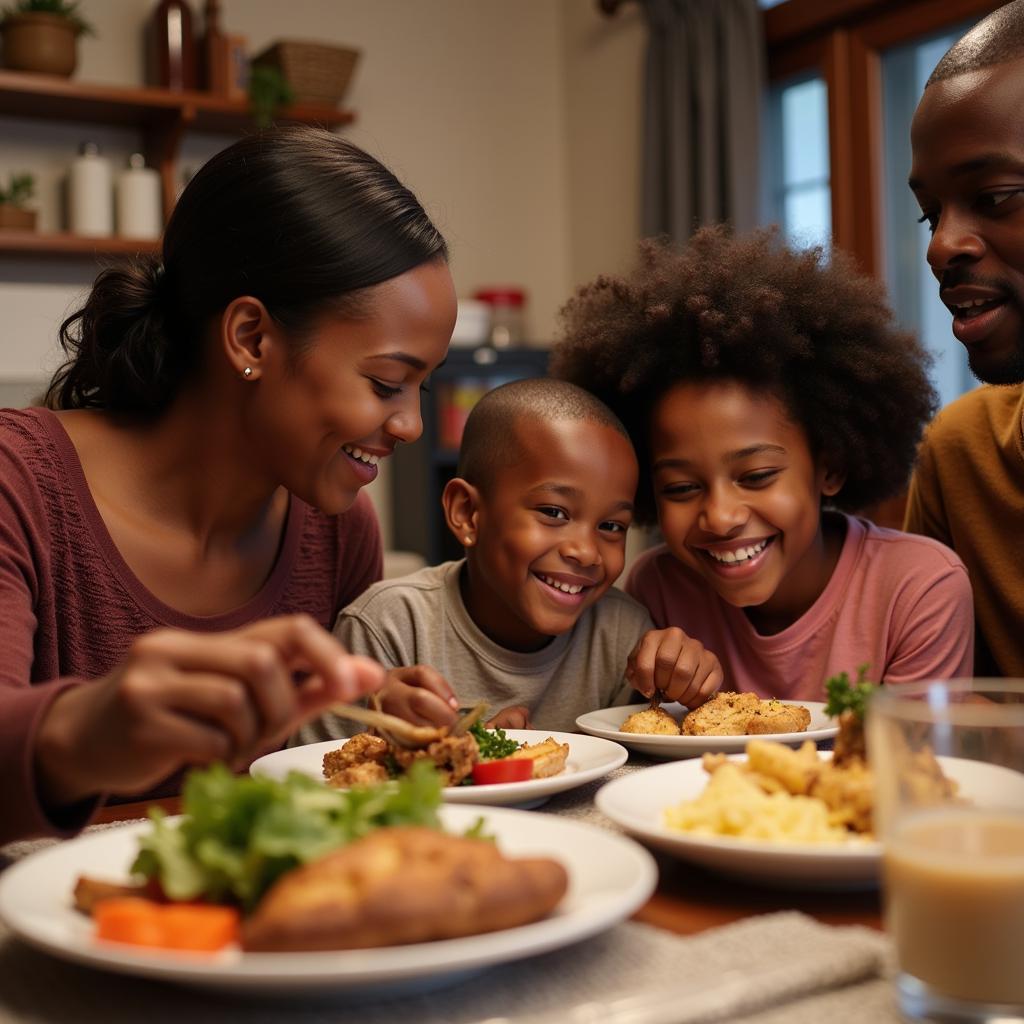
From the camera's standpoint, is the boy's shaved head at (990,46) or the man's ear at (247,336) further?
the boy's shaved head at (990,46)

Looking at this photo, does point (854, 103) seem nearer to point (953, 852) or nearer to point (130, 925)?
point (953, 852)

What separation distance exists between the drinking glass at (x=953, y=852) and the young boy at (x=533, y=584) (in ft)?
3.36

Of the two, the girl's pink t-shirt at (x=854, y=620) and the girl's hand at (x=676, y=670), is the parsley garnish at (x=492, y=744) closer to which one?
the girl's hand at (x=676, y=670)

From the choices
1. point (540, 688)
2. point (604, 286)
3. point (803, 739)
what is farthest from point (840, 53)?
point (803, 739)

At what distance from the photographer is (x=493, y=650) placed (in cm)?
181

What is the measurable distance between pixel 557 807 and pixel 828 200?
416cm

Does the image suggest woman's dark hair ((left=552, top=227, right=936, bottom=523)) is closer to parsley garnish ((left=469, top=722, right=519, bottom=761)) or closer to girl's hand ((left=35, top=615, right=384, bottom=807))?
parsley garnish ((left=469, top=722, right=519, bottom=761))

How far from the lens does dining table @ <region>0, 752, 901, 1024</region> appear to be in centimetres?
68

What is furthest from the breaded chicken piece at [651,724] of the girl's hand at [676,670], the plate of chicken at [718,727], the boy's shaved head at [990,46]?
the boy's shaved head at [990,46]

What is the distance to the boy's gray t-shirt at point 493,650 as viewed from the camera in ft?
5.79

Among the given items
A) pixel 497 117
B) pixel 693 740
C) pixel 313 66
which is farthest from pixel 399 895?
pixel 497 117

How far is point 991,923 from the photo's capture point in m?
0.66

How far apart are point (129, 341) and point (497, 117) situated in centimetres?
460

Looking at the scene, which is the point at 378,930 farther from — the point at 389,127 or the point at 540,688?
the point at 389,127
